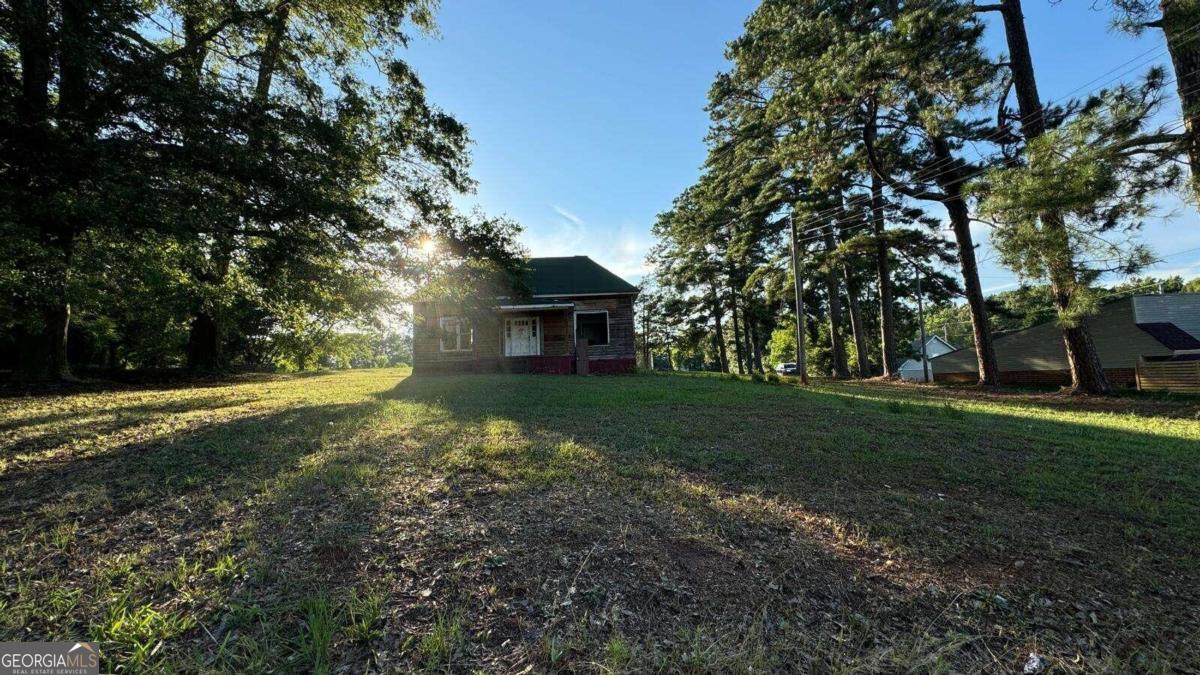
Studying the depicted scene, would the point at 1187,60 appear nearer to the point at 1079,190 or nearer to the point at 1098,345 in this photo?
the point at 1079,190

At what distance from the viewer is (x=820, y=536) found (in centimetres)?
257

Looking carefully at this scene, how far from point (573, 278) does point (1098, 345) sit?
19492mm

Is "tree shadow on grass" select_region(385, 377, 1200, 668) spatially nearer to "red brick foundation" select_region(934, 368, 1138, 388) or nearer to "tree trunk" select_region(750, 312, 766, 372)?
"red brick foundation" select_region(934, 368, 1138, 388)

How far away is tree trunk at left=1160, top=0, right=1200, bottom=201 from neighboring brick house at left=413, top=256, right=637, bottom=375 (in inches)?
510


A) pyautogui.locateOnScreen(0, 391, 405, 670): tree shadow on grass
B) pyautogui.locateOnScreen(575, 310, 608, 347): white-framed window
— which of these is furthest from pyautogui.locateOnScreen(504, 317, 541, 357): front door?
pyautogui.locateOnScreen(0, 391, 405, 670): tree shadow on grass

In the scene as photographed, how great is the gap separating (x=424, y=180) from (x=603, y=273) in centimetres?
979

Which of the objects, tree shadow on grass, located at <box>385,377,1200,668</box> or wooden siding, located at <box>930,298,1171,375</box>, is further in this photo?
wooden siding, located at <box>930,298,1171,375</box>

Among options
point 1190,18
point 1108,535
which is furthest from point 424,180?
point 1190,18

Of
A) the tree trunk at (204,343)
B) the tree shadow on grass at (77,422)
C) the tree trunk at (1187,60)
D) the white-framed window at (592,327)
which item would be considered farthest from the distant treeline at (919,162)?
the tree trunk at (204,343)

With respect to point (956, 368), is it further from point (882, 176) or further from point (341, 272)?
point (341, 272)

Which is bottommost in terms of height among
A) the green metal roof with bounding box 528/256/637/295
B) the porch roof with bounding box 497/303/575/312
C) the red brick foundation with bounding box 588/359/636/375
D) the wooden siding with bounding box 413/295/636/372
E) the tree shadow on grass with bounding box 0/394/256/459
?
the tree shadow on grass with bounding box 0/394/256/459

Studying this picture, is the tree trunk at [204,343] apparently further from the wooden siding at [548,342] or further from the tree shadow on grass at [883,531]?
the tree shadow on grass at [883,531]

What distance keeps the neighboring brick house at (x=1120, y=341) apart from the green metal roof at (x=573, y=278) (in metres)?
15.2

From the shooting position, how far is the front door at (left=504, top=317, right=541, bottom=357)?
17125 mm
